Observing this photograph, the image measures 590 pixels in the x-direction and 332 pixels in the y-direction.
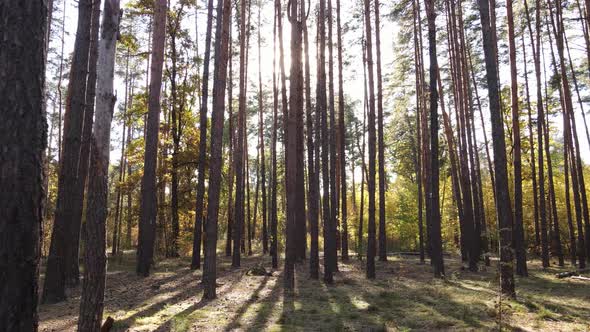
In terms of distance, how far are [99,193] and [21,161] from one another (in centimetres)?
294

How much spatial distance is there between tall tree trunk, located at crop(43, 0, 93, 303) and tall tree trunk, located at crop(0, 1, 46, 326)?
6.73m

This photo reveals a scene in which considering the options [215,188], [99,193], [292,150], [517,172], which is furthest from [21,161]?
[517,172]

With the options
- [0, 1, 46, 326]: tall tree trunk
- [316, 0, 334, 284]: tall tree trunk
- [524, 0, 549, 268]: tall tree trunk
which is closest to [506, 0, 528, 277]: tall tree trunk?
[524, 0, 549, 268]: tall tree trunk

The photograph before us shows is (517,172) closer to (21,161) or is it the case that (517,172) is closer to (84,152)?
(84,152)

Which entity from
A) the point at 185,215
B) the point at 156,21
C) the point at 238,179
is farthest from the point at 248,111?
the point at 156,21

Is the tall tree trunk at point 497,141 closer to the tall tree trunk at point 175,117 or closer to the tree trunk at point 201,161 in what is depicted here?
the tree trunk at point 201,161

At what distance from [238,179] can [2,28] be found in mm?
12163

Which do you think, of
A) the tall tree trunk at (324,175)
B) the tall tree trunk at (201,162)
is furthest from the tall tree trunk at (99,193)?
the tall tree trunk at (201,162)

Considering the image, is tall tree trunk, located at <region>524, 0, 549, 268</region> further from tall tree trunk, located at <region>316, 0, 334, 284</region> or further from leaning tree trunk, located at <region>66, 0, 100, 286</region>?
leaning tree trunk, located at <region>66, 0, 100, 286</region>

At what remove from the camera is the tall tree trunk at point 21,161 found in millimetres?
2143

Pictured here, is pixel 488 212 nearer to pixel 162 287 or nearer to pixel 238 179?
pixel 238 179

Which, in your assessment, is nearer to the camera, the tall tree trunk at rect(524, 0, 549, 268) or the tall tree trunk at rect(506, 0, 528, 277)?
the tall tree trunk at rect(506, 0, 528, 277)

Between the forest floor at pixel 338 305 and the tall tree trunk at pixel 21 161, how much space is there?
4.33m

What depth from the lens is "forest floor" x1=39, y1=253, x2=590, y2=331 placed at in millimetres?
6535
